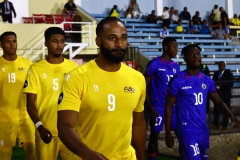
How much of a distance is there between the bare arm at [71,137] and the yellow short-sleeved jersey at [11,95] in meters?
3.68

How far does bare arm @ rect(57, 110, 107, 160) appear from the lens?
3.38 m

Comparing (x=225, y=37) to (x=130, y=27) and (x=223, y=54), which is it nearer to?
(x=223, y=54)

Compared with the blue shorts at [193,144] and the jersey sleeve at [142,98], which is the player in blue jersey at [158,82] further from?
the jersey sleeve at [142,98]

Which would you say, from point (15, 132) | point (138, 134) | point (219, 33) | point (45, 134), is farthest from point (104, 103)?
point (219, 33)

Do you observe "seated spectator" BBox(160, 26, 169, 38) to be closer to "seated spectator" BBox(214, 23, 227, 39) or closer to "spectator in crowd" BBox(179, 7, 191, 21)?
"seated spectator" BBox(214, 23, 227, 39)

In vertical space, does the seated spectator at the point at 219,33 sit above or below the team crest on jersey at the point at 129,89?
above

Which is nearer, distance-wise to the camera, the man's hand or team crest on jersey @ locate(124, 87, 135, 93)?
team crest on jersey @ locate(124, 87, 135, 93)

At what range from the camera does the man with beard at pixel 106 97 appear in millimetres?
3922

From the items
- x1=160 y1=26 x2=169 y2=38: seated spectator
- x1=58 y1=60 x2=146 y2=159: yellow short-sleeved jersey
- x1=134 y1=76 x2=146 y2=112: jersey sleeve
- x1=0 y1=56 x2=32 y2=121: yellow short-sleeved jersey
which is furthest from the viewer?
x1=160 y1=26 x2=169 y2=38: seated spectator

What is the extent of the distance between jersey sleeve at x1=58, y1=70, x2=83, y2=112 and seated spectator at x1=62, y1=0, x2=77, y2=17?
20727 mm

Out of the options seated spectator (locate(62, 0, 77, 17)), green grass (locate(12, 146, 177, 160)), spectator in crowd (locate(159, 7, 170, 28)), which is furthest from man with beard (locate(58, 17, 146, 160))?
spectator in crowd (locate(159, 7, 170, 28))

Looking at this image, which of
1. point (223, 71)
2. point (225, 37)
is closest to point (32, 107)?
point (223, 71)

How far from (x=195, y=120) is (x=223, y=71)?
24.2 ft

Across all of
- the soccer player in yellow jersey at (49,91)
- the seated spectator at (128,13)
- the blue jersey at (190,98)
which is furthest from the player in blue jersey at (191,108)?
the seated spectator at (128,13)
